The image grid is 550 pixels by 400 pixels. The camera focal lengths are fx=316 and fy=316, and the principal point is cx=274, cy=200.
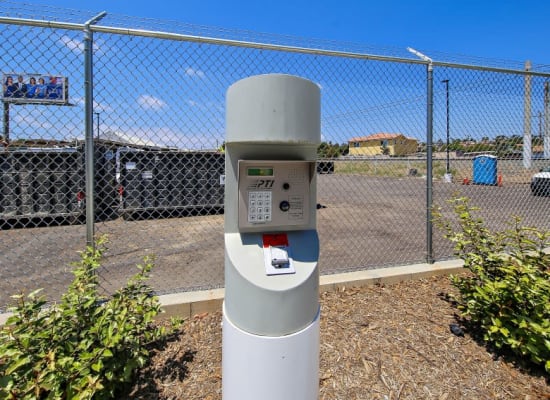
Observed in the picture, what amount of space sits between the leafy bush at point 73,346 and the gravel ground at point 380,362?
38cm

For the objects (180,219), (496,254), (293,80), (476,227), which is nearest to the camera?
(293,80)

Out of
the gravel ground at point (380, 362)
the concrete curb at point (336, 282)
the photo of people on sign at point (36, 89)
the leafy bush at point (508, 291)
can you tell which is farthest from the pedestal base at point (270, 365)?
the photo of people on sign at point (36, 89)

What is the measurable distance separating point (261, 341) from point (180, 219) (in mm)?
7766

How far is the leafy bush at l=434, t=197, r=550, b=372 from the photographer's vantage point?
2195 millimetres

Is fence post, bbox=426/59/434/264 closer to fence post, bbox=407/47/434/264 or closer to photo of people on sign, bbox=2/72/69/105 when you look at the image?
fence post, bbox=407/47/434/264

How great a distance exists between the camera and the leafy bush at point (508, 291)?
2.20 metres

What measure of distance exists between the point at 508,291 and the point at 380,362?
108 cm

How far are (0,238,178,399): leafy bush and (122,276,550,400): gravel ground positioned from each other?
0.38m

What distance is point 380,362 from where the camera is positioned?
7.61ft

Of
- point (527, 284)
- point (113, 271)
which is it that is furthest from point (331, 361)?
point (113, 271)

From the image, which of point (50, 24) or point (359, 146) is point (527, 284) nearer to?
point (359, 146)

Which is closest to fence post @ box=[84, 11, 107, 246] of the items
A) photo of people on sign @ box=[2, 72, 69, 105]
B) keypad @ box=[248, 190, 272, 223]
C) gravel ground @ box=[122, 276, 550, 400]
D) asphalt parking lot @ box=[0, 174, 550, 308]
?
photo of people on sign @ box=[2, 72, 69, 105]

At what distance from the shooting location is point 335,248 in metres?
5.97

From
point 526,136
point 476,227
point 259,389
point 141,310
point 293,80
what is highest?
point 526,136
